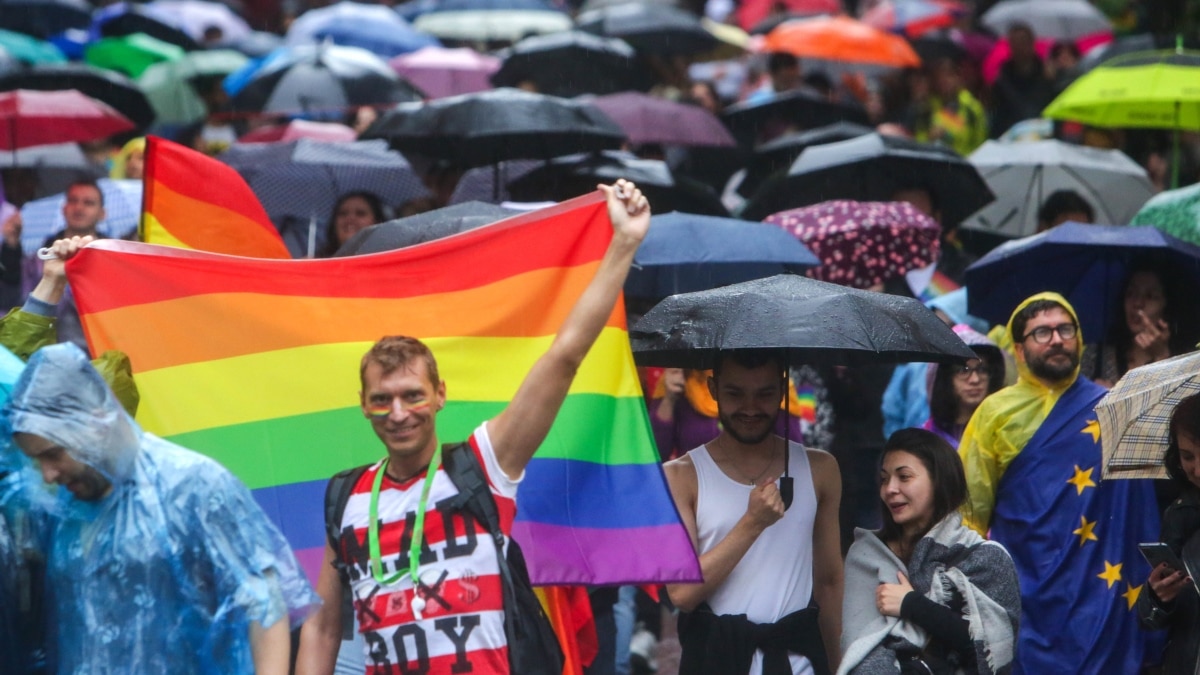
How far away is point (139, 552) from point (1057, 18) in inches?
577

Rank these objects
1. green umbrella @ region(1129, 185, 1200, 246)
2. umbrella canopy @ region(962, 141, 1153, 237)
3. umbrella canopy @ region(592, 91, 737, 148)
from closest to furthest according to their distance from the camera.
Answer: green umbrella @ region(1129, 185, 1200, 246), umbrella canopy @ region(962, 141, 1153, 237), umbrella canopy @ region(592, 91, 737, 148)

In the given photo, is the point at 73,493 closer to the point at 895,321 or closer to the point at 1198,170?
the point at 895,321

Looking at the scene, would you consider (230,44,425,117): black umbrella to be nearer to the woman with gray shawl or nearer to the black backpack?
the woman with gray shawl

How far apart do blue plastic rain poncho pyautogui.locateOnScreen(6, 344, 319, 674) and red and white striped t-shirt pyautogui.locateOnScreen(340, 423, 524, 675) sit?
0.30m

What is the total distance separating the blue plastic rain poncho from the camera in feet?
14.4

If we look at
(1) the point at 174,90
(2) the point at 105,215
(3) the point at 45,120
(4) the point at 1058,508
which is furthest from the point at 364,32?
(4) the point at 1058,508

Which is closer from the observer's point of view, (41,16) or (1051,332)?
(1051,332)

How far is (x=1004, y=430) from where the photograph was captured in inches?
276

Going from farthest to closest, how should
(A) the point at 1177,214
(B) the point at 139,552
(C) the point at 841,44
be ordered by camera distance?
(C) the point at 841,44, (A) the point at 1177,214, (B) the point at 139,552

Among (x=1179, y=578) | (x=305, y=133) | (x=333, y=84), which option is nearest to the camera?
(x=1179, y=578)

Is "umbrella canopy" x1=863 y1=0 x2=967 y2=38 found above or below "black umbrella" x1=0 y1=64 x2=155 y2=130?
above

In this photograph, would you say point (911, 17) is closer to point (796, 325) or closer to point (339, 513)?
point (796, 325)

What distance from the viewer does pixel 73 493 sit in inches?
176

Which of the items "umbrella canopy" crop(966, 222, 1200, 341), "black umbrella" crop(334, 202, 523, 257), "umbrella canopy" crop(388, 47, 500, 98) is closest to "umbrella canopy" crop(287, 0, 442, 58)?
"umbrella canopy" crop(388, 47, 500, 98)
